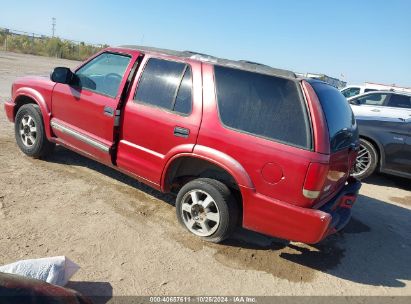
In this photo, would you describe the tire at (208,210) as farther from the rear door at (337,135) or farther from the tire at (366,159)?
the tire at (366,159)

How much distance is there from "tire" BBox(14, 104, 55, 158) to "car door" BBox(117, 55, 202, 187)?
60.0 inches

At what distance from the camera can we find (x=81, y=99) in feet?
15.4

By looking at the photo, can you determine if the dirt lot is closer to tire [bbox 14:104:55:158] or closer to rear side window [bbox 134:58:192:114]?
tire [bbox 14:104:55:158]

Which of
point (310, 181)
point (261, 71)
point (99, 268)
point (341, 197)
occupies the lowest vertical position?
point (99, 268)

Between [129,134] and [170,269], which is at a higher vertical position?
[129,134]

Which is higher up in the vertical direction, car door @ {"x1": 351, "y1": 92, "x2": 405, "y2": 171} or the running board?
car door @ {"x1": 351, "y1": 92, "x2": 405, "y2": 171}

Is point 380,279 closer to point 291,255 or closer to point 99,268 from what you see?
point 291,255

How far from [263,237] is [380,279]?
47.4 inches

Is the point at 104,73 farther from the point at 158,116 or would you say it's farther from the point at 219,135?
the point at 219,135

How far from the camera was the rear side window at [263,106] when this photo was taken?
3299 mm

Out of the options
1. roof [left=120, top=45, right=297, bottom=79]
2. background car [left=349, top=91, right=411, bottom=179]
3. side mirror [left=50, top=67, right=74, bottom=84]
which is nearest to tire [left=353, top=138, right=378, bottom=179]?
background car [left=349, top=91, right=411, bottom=179]

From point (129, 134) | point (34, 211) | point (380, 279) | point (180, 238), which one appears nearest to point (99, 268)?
point (180, 238)

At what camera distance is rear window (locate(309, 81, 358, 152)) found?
342 cm

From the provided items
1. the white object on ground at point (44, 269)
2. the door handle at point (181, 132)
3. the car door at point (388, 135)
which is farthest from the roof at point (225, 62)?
the car door at point (388, 135)
